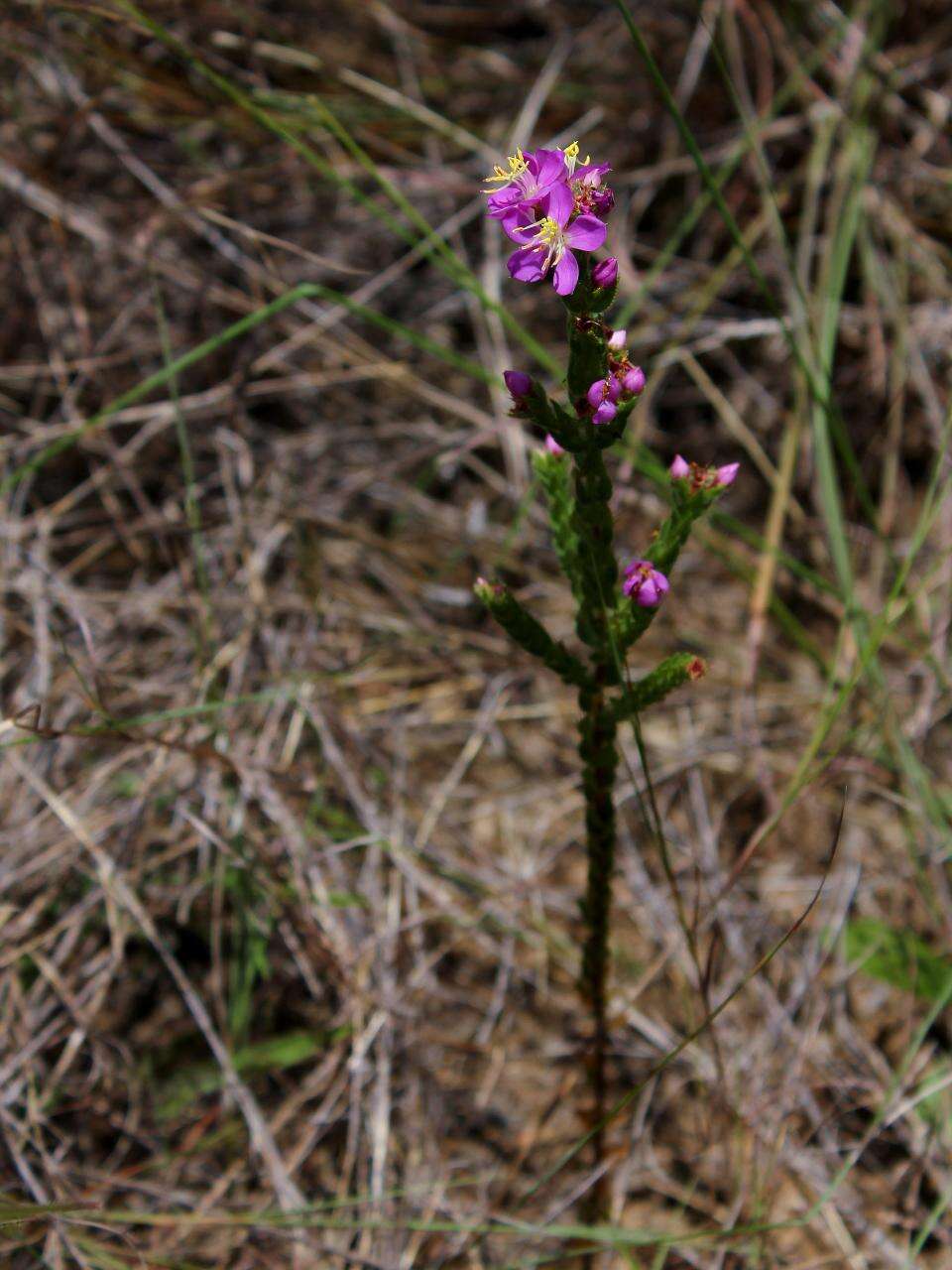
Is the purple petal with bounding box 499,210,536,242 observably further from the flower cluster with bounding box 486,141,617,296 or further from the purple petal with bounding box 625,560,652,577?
the purple petal with bounding box 625,560,652,577

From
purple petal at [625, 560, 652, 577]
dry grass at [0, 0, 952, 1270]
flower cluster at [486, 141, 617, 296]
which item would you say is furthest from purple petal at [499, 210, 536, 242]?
dry grass at [0, 0, 952, 1270]

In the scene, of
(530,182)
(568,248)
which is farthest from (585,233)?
(530,182)

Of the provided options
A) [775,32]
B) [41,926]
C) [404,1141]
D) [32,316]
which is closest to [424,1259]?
[404,1141]

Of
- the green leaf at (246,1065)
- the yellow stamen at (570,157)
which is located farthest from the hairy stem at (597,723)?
the green leaf at (246,1065)

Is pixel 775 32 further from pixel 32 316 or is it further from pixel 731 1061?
pixel 731 1061

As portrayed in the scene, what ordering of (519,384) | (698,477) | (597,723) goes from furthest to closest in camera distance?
(597,723) → (698,477) → (519,384)

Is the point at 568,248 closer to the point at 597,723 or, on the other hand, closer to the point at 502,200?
the point at 502,200

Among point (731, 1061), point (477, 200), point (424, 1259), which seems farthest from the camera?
point (477, 200)
